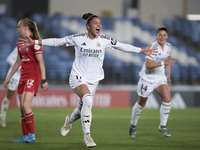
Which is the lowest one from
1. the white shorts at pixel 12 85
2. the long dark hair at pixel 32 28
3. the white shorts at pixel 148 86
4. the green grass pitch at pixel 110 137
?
the green grass pitch at pixel 110 137

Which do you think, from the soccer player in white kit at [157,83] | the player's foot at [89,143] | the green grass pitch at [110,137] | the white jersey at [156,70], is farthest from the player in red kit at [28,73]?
the white jersey at [156,70]

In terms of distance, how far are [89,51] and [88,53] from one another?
0.04m

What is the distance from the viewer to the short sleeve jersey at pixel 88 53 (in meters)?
6.52

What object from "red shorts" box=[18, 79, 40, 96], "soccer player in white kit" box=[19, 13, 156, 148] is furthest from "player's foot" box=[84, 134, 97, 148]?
"red shorts" box=[18, 79, 40, 96]

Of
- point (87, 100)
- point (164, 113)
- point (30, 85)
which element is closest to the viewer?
point (87, 100)

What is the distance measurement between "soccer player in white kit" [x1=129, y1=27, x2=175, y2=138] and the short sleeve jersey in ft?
5.92

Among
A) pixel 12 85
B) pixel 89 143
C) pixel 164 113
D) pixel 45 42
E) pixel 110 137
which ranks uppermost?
pixel 45 42

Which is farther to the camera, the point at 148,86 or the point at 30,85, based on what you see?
the point at 148,86

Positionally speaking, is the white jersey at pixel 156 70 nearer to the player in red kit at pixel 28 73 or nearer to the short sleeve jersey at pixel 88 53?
the short sleeve jersey at pixel 88 53

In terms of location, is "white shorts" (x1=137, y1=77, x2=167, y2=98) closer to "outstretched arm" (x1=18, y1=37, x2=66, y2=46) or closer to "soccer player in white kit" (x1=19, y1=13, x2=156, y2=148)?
"soccer player in white kit" (x1=19, y1=13, x2=156, y2=148)

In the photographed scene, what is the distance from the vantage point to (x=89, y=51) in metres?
6.50

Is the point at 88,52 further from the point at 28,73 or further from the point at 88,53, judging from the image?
the point at 28,73

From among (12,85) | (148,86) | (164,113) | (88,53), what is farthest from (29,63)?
(12,85)

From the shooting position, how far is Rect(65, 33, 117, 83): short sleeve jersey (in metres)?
6.52
